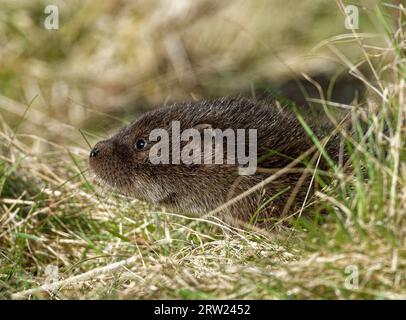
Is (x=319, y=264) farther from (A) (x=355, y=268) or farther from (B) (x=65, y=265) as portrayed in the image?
(B) (x=65, y=265)

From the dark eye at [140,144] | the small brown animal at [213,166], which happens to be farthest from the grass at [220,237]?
the dark eye at [140,144]

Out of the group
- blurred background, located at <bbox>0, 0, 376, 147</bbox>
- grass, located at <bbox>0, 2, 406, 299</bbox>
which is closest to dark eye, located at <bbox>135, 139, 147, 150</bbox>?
grass, located at <bbox>0, 2, 406, 299</bbox>

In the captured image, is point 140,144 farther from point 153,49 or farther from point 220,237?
point 153,49

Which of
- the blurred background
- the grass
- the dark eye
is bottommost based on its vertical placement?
the grass

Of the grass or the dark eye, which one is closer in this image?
the grass

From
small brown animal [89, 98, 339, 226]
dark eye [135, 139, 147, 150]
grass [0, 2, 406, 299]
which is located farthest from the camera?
dark eye [135, 139, 147, 150]

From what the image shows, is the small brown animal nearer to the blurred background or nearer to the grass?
the grass

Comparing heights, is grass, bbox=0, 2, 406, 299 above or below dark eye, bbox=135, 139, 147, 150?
below
